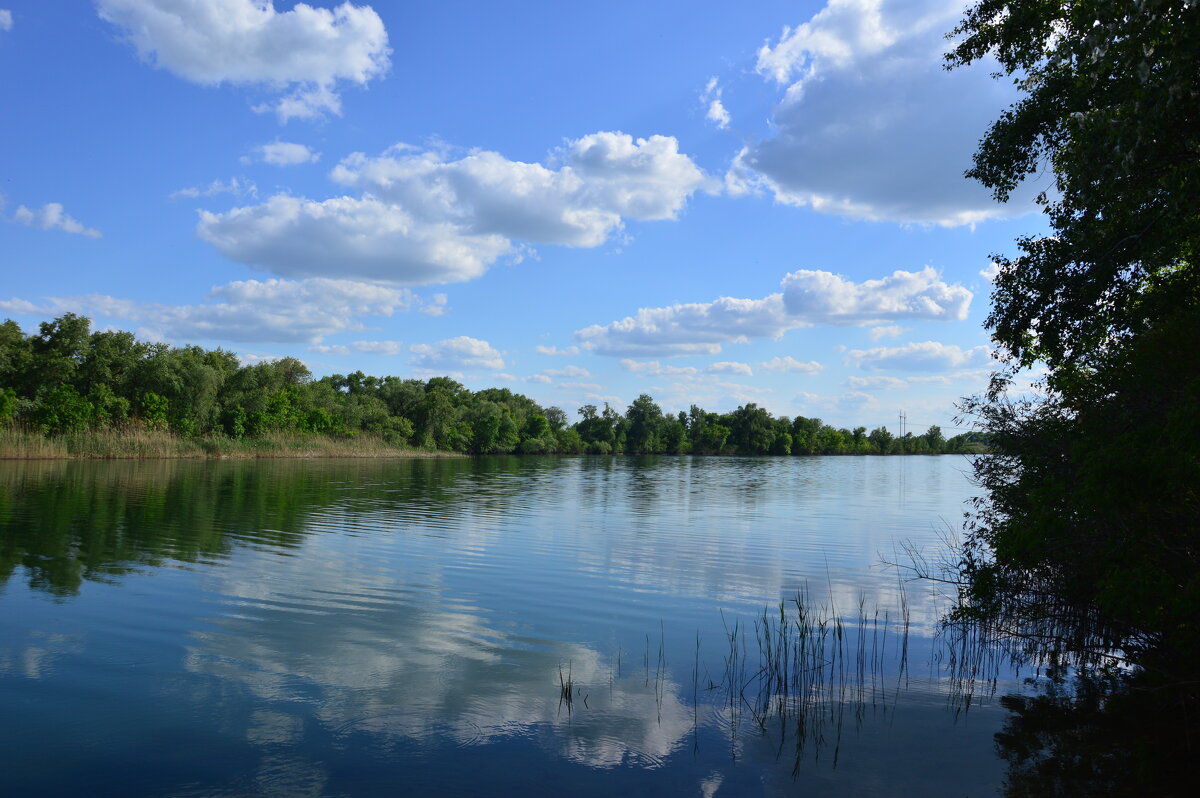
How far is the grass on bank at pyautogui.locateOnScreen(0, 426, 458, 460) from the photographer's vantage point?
52.6m

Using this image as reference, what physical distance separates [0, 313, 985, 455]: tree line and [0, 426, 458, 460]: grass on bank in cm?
294

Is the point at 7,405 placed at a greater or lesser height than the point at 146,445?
greater

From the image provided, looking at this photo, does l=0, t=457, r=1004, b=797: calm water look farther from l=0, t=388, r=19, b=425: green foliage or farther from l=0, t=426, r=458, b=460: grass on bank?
l=0, t=388, r=19, b=425: green foliage

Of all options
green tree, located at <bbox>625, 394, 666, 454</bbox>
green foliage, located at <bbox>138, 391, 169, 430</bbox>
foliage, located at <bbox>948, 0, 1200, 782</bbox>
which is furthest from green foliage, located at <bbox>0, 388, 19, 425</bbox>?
green tree, located at <bbox>625, 394, 666, 454</bbox>

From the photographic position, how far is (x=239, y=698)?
346 inches

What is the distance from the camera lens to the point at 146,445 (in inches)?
2339

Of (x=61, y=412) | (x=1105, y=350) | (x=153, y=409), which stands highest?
(x=1105, y=350)

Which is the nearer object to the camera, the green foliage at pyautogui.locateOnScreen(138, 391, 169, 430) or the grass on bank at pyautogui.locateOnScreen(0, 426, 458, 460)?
the grass on bank at pyautogui.locateOnScreen(0, 426, 458, 460)

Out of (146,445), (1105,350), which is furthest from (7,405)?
(1105,350)

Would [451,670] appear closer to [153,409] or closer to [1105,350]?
[1105,350]

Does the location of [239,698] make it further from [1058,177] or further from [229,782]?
[1058,177]

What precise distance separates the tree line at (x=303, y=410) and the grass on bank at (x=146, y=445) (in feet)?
9.65

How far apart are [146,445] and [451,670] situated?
59.9 m

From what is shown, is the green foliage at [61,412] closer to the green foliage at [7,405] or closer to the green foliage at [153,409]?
the green foliage at [7,405]
